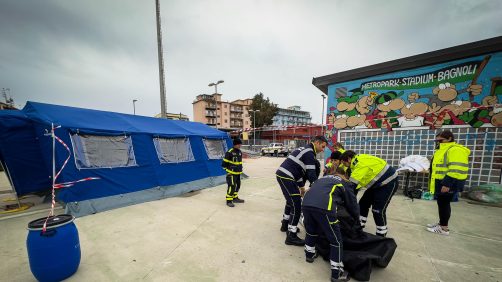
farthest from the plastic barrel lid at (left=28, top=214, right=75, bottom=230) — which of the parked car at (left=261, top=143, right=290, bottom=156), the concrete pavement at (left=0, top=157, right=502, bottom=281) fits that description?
the parked car at (left=261, top=143, right=290, bottom=156)

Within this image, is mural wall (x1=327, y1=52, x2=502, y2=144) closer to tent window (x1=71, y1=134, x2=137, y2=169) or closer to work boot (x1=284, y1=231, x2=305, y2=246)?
work boot (x1=284, y1=231, x2=305, y2=246)

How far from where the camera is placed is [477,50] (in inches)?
211

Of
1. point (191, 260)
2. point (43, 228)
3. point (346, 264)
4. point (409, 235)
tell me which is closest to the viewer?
point (43, 228)

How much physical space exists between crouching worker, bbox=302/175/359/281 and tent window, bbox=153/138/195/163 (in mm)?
4928

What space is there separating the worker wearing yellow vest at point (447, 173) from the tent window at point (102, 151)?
6820 mm

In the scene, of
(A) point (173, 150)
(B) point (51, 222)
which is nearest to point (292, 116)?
(A) point (173, 150)

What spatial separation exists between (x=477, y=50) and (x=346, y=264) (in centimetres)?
716

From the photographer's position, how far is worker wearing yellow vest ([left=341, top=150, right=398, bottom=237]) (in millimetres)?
2984

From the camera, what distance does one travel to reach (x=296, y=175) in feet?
10.6

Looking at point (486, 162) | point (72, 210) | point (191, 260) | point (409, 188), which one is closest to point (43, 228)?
point (191, 260)

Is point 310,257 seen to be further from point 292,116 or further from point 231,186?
point 292,116

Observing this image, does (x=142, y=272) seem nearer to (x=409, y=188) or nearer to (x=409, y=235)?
(x=409, y=235)

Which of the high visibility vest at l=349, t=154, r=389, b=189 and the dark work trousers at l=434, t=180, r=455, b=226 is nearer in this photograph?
the high visibility vest at l=349, t=154, r=389, b=189

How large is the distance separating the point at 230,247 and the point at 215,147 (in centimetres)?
514
